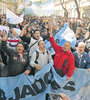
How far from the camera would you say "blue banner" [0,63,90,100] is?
11.1ft

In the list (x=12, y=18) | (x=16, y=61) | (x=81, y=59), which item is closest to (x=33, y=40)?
(x=16, y=61)

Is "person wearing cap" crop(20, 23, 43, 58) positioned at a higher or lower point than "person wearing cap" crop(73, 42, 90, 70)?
higher

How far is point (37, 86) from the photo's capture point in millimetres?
3490

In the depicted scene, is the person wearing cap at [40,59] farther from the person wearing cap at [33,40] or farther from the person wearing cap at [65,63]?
the person wearing cap at [33,40]

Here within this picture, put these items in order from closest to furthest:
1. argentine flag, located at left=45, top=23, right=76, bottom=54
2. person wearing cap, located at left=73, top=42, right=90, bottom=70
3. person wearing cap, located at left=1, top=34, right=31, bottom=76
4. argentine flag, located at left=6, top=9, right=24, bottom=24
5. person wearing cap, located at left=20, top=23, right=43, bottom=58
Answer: person wearing cap, located at left=1, top=34, right=31, bottom=76
person wearing cap, located at left=73, top=42, right=90, bottom=70
person wearing cap, located at left=20, top=23, right=43, bottom=58
argentine flag, located at left=45, top=23, right=76, bottom=54
argentine flag, located at left=6, top=9, right=24, bottom=24

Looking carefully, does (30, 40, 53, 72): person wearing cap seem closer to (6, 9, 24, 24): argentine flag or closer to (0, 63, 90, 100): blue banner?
(0, 63, 90, 100): blue banner

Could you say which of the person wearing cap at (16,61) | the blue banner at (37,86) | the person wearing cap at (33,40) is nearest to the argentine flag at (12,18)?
the person wearing cap at (33,40)

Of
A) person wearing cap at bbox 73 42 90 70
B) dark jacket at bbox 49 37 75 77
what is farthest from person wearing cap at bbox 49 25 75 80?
person wearing cap at bbox 73 42 90 70

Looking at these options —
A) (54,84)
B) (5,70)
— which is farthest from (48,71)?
(5,70)

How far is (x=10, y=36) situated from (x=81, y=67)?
2286 mm

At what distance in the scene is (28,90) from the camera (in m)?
3.44

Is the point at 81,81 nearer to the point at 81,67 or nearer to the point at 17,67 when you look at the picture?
the point at 81,67

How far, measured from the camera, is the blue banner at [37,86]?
3393 mm

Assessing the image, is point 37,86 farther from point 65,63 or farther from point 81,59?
point 81,59
